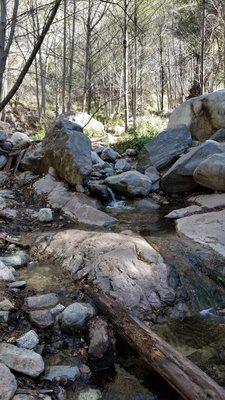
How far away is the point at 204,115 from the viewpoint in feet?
35.6

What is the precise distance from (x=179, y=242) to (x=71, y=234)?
1.52 metres

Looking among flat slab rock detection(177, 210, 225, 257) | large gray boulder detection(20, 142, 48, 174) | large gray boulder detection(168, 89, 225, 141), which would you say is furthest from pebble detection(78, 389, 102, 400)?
large gray boulder detection(168, 89, 225, 141)

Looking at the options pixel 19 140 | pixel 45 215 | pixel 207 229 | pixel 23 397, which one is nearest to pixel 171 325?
pixel 23 397

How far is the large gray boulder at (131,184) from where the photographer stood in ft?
27.3


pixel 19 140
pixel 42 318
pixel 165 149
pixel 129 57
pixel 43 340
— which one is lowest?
pixel 43 340

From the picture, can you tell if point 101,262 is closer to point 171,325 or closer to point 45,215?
point 171,325

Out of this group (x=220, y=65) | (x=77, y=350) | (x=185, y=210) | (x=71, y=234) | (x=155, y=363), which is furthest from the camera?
(x=220, y=65)

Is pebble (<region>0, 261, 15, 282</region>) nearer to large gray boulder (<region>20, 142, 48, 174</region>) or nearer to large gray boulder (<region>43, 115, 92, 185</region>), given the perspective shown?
large gray boulder (<region>43, 115, 92, 185</region>)

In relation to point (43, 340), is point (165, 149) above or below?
above

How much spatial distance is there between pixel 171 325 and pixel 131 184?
4.50 meters

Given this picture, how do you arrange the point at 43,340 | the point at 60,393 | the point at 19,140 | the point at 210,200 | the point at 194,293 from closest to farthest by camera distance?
1. the point at 60,393
2. the point at 43,340
3. the point at 194,293
4. the point at 210,200
5. the point at 19,140

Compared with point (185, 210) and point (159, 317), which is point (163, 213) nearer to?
point (185, 210)

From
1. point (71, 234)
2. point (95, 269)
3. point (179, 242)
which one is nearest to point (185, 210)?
point (179, 242)

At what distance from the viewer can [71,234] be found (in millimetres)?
5750
